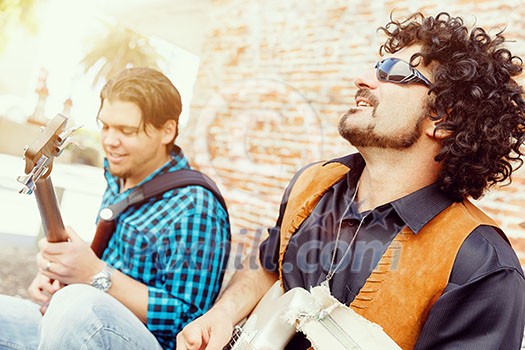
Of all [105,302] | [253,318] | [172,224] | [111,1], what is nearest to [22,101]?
[111,1]

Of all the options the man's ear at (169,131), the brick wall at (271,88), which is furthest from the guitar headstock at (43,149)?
the brick wall at (271,88)

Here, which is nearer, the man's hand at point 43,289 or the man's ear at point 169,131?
the man's hand at point 43,289

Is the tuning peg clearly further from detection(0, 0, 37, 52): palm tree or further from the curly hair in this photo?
detection(0, 0, 37, 52): palm tree

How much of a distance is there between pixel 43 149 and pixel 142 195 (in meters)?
0.37

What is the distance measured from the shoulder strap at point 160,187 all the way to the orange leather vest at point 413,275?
0.63 m

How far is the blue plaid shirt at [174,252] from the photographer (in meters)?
1.47

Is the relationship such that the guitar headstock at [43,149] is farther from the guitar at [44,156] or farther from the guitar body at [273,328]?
the guitar body at [273,328]

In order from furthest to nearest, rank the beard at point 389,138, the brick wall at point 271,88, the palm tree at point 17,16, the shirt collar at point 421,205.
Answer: the palm tree at point 17,16 < the brick wall at point 271,88 < the beard at point 389,138 < the shirt collar at point 421,205

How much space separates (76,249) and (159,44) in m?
1.01

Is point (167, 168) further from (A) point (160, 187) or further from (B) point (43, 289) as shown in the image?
(B) point (43, 289)

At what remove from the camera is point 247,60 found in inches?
80.7

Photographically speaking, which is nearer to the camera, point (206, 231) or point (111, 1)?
point (206, 231)

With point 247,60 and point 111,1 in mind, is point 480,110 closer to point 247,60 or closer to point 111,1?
point 247,60

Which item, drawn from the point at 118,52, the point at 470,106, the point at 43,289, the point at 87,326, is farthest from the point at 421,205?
the point at 118,52
